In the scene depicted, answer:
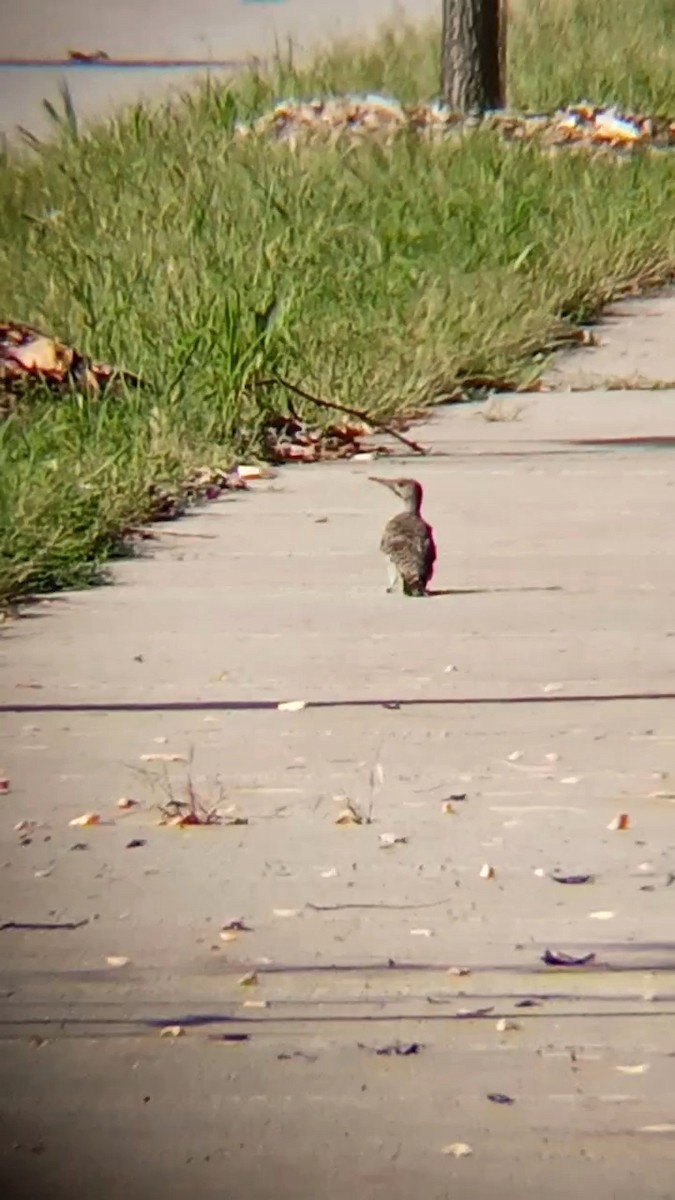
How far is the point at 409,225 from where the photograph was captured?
1327cm

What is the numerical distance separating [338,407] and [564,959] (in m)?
4.55

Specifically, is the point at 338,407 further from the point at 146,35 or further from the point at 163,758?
the point at 146,35

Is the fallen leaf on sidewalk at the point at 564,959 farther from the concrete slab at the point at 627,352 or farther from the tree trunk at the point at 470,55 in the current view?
the tree trunk at the point at 470,55

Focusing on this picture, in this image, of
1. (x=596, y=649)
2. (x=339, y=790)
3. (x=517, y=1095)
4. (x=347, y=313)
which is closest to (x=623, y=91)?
(x=347, y=313)

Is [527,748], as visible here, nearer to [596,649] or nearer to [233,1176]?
[596,649]

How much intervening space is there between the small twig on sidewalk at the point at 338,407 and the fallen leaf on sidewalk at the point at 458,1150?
5.17m

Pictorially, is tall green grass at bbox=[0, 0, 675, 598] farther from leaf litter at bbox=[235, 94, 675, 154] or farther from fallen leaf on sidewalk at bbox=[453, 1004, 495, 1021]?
fallen leaf on sidewalk at bbox=[453, 1004, 495, 1021]

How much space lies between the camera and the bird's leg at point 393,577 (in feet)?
24.8

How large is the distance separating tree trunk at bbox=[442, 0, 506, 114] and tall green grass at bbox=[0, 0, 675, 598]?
1383 mm

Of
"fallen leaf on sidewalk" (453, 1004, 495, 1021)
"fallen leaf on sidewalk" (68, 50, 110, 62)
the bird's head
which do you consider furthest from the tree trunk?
"fallen leaf on sidewalk" (453, 1004, 495, 1021)

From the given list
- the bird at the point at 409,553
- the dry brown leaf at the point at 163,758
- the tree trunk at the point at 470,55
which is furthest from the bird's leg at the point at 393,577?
the tree trunk at the point at 470,55

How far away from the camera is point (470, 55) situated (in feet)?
59.7

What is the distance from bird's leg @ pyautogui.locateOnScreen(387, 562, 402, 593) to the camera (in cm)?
755

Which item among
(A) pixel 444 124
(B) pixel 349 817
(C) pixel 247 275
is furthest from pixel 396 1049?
(A) pixel 444 124
